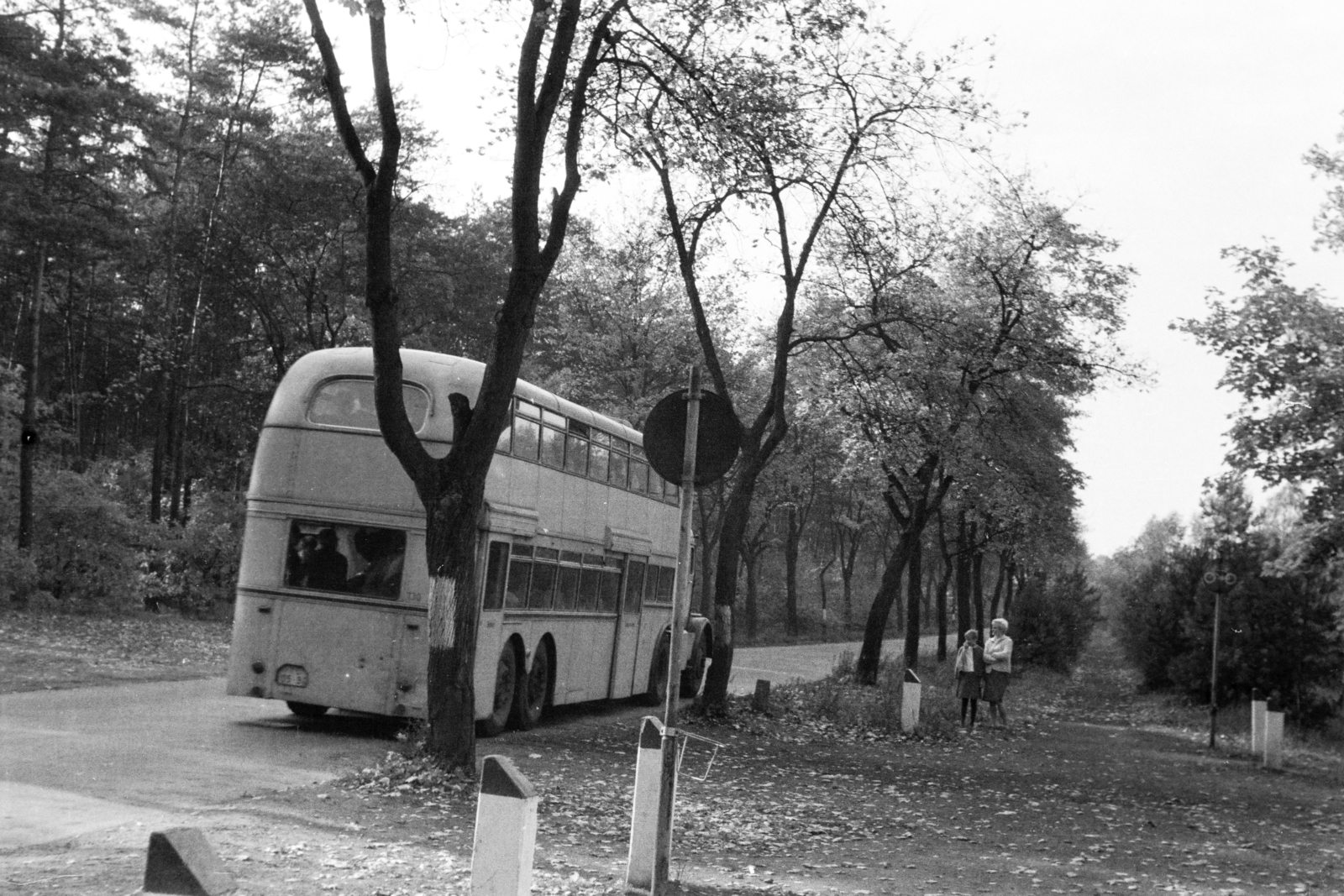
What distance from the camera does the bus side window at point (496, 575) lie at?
53.2 ft

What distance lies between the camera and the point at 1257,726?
22984mm

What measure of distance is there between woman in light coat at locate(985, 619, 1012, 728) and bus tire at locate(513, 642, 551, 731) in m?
7.94

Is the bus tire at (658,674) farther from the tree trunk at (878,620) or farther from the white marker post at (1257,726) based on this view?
the white marker post at (1257,726)

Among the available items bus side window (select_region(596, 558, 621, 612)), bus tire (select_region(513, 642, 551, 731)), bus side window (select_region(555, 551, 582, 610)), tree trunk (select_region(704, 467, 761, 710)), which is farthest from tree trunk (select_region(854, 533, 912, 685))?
bus tire (select_region(513, 642, 551, 731))

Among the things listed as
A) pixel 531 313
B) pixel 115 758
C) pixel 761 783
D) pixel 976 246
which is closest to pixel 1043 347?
pixel 976 246

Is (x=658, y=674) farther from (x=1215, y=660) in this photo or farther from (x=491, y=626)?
(x=1215, y=660)

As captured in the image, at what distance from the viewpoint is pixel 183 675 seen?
21.6 metres

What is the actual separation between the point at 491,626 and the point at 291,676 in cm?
221

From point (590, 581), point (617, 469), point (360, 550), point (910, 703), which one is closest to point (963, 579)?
point (910, 703)

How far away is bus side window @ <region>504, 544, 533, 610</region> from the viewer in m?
16.9

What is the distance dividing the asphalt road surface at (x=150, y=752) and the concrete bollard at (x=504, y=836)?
3.88 metres

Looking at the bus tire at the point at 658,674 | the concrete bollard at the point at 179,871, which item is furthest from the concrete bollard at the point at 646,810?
the bus tire at the point at 658,674

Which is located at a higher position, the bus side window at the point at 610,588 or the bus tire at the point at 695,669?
the bus side window at the point at 610,588

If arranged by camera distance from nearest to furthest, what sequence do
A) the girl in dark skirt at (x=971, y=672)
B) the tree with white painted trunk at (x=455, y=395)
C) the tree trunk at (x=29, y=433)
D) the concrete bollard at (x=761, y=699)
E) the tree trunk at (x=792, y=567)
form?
the tree with white painted trunk at (x=455, y=395) < the concrete bollard at (x=761, y=699) < the girl in dark skirt at (x=971, y=672) < the tree trunk at (x=29, y=433) < the tree trunk at (x=792, y=567)
